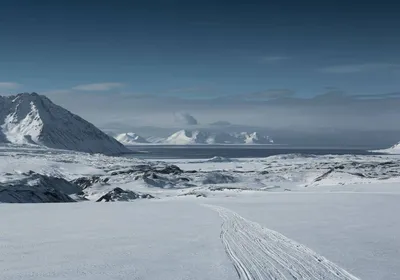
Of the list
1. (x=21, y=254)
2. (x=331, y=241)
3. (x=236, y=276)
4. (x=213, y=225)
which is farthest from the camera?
(x=213, y=225)

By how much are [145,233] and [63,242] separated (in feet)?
11.2

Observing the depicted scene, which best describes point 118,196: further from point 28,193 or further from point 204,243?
point 204,243

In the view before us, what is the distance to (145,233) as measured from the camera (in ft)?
57.3

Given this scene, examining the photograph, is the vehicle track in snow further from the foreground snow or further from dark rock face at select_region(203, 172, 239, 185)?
dark rock face at select_region(203, 172, 239, 185)

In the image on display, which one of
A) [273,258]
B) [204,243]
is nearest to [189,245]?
[204,243]

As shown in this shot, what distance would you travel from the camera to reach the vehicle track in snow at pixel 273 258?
1077 centimetres

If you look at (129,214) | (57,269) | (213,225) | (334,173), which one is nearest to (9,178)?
(129,214)

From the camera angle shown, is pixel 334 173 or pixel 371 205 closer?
pixel 371 205

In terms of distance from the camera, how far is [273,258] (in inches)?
494

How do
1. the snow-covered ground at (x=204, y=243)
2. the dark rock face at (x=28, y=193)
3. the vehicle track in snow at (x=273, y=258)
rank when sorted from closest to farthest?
the vehicle track in snow at (x=273, y=258)
the snow-covered ground at (x=204, y=243)
the dark rock face at (x=28, y=193)

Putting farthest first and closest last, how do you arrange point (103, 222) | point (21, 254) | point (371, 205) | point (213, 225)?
point (371, 205), point (103, 222), point (213, 225), point (21, 254)

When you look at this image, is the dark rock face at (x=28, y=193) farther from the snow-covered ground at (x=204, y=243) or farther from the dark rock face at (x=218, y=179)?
the dark rock face at (x=218, y=179)

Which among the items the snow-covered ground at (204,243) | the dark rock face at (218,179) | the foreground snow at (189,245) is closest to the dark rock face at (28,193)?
the snow-covered ground at (204,243)

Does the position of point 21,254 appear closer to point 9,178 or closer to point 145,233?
point 145,233
